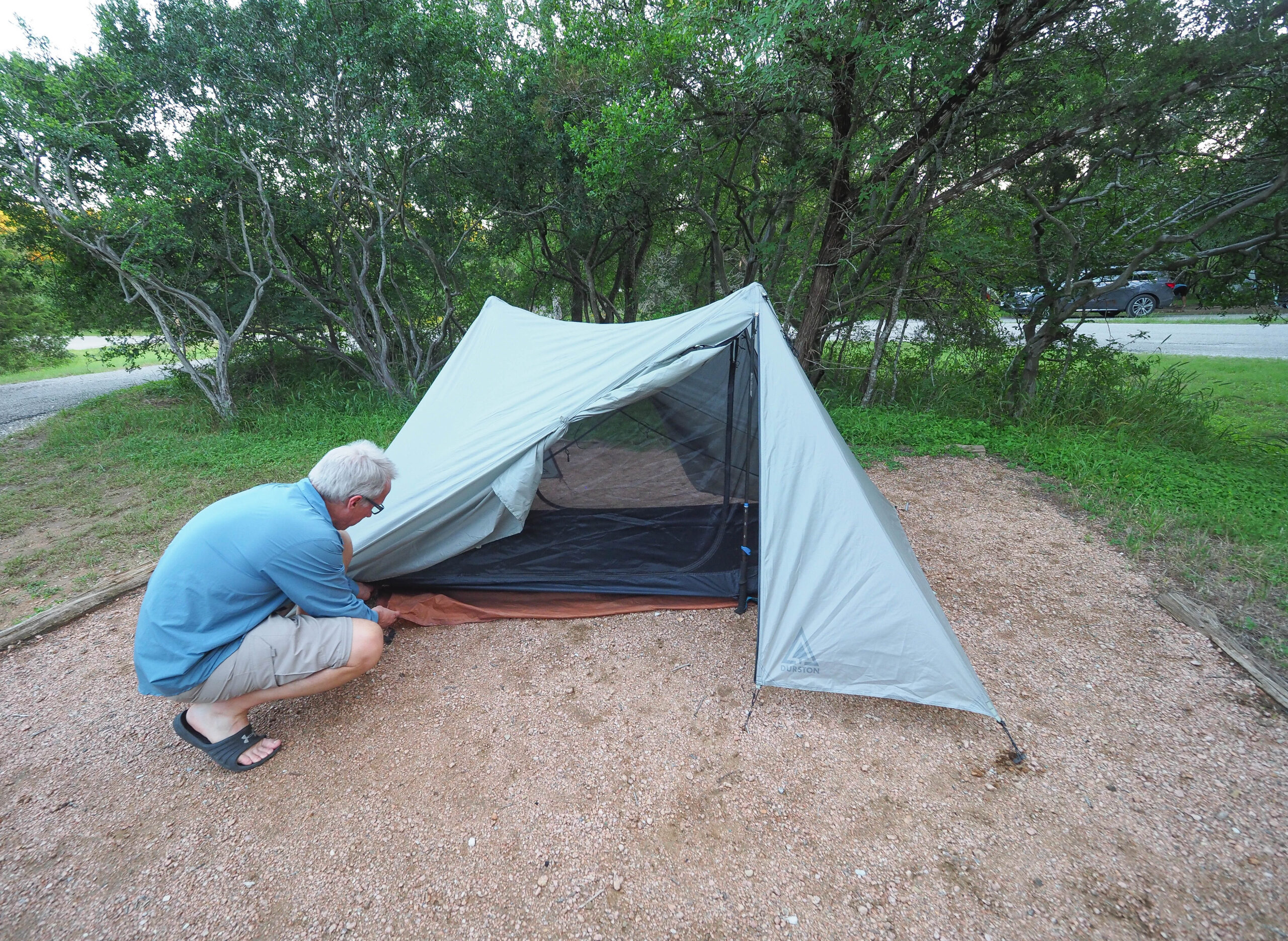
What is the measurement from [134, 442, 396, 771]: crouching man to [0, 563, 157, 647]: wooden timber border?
1390 millimetres

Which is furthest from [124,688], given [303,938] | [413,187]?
[413,187]

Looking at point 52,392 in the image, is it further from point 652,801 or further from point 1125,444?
point 1125,444

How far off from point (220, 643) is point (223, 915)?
74 cm

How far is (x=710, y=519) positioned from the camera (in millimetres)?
2955

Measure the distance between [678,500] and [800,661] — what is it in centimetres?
119

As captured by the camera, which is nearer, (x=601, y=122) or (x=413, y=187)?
(x=601, y=122)

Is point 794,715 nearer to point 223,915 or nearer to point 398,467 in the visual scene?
Answer: point 223,915

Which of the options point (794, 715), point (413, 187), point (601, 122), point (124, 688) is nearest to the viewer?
point (794, 715)

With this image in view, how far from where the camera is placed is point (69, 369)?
458 inches

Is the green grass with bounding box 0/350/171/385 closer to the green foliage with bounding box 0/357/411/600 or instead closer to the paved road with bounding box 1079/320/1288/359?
the green foliage with bounding box 0/357/411/600

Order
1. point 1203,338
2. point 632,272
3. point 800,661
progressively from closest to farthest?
1. point 800,661
2. point 632,272
3. point 1203,338

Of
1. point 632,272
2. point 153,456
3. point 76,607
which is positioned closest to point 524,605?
point 76,607

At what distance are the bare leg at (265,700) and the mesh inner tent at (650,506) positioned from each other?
751 millimetres

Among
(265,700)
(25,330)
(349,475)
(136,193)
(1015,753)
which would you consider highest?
(136,193)
